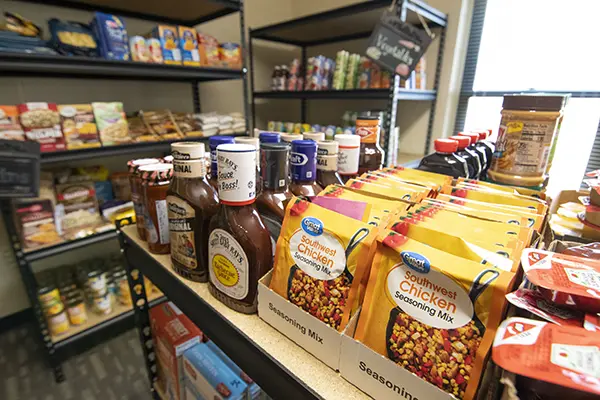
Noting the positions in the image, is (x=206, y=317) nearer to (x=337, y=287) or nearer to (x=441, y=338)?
A: (x=337, y=287)

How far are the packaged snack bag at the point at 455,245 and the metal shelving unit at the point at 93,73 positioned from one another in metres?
1.28

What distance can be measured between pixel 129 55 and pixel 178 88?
66 cm

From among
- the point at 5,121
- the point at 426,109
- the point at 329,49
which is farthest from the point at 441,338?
the point at 329,49

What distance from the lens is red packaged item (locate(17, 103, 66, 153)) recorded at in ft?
4.60

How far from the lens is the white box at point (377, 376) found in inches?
15.6

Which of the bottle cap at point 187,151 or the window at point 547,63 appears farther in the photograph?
the window at point 547,63

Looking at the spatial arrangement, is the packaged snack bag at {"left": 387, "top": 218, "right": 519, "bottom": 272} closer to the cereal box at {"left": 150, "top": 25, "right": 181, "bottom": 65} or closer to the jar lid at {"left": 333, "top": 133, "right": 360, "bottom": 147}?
the jar lid at {"left": 333, "top": 133, "right": 360, "bottom": 147}

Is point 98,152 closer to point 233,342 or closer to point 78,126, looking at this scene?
point 78,126

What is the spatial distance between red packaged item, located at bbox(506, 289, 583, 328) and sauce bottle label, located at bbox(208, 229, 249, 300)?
1.33ft

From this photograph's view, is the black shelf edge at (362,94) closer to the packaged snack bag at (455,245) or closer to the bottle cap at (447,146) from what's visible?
the bottle cap at (447,146)

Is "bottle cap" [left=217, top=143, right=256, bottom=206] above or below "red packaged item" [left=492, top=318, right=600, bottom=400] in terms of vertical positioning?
above

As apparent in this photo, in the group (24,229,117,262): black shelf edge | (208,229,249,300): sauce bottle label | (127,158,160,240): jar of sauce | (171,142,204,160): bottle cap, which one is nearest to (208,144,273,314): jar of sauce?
(208,229,249,300): sauce bottle label

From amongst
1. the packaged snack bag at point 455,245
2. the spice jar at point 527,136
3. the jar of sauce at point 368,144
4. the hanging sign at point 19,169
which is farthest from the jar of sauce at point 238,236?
the hanging sign at point 19,169

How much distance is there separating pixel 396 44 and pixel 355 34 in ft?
3.71
